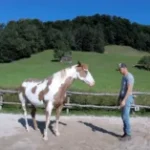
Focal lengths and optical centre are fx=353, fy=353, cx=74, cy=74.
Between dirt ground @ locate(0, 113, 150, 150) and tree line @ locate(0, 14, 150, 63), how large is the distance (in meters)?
61.6

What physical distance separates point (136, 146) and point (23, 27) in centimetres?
8293

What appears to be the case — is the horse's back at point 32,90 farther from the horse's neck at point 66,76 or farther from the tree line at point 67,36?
the tree line at point 67,36

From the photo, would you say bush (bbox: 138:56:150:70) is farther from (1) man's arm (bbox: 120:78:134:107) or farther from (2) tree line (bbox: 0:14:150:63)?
(1) man's arm (bbox: 120:78:134:107)

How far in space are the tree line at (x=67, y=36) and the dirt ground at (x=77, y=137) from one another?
6159 cm

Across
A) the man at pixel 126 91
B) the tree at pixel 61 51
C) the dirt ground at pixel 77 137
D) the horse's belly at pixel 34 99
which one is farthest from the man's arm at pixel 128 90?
the tree at pixel 61 51

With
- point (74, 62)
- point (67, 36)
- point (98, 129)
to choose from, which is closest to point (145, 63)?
point (74, 62)

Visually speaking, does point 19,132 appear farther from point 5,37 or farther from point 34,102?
point 5,37

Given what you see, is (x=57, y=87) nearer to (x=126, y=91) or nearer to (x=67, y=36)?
(x=126, y=91)

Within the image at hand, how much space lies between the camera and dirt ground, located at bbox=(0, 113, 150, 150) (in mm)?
8219

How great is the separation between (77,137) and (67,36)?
79970 millimetres

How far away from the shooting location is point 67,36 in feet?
289

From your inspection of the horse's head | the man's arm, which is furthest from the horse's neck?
the man's arm

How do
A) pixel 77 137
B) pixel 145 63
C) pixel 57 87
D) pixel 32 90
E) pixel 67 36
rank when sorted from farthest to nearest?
1. pixel 67 36
2. pixel 145 63
3. pixel 32 90
4. pixel 77 137
5. pixel 57 87

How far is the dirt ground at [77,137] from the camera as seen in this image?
324 inches
